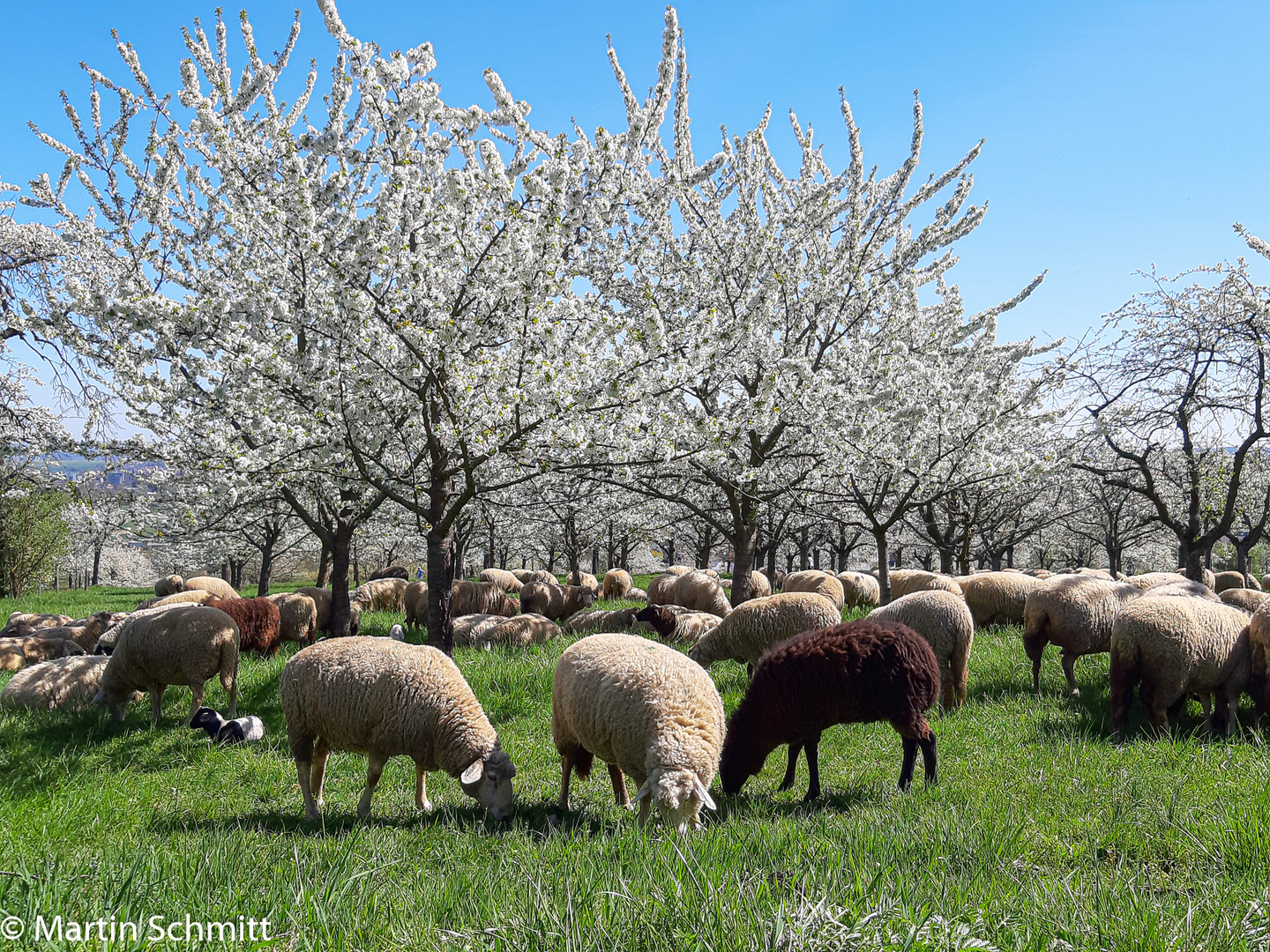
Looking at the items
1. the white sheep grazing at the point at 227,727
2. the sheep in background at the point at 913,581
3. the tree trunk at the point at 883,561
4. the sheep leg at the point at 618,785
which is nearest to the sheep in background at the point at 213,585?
the white sheep grazing at the point at 227,727

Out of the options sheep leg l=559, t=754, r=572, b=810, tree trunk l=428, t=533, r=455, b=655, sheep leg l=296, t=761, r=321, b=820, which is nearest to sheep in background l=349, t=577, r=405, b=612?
tree trunk l=428, t=533, r=455, b=655

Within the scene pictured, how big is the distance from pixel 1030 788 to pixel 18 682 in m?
10.4

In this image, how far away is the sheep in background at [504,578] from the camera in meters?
21.6

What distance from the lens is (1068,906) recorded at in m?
2.49

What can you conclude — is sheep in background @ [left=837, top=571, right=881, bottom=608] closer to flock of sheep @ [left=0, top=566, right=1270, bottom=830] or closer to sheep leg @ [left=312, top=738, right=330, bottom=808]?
flock of sheep @ [left=0, top=566, right=1270, bottom=830]

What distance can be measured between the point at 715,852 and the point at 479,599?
1339 cm

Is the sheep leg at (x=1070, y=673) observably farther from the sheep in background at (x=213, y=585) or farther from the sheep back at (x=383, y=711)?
the sheep in background at (x=213, y=585)

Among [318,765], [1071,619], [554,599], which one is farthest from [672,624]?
[318,765]

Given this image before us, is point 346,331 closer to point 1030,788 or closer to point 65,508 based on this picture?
point 1030,788

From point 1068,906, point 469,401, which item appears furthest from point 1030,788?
point 469,401

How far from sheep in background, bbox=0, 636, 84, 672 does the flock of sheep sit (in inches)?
113

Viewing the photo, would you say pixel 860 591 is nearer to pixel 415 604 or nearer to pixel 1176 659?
pixel 415 604

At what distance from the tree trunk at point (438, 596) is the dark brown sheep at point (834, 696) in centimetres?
423

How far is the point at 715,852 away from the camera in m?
3.10
